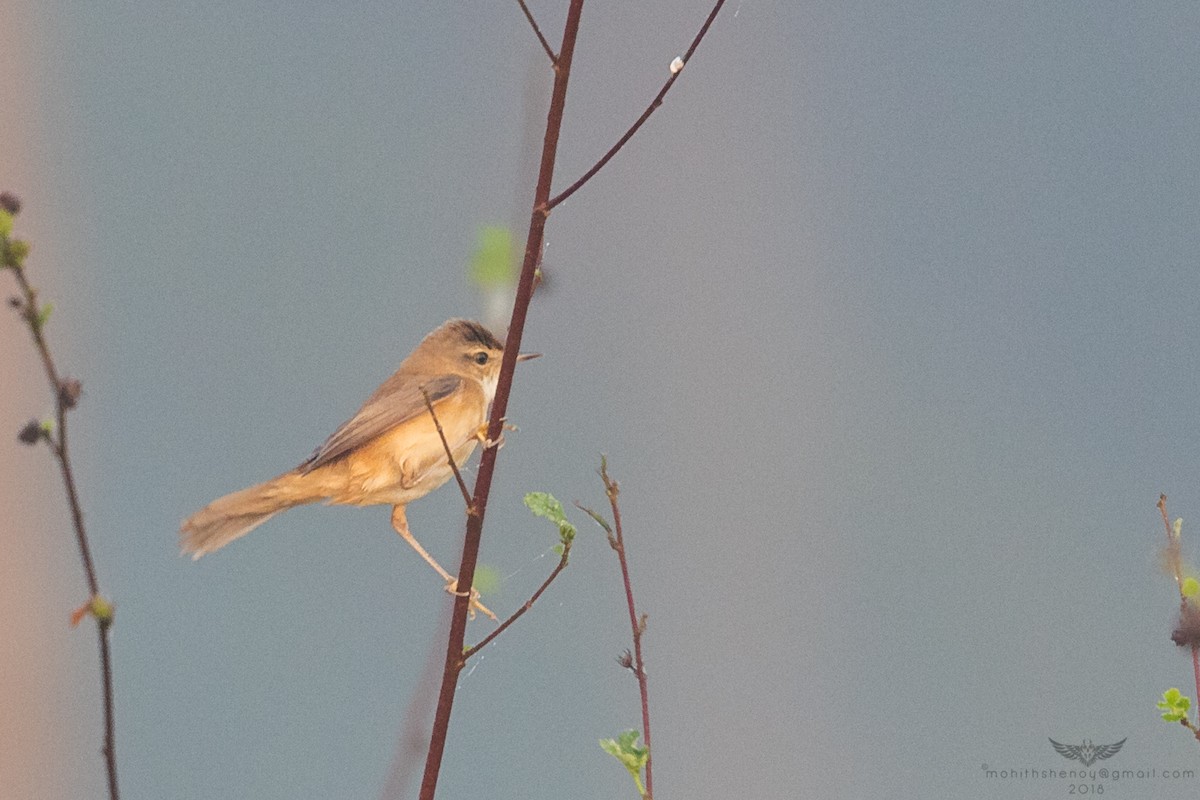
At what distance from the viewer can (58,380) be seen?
1.39ft

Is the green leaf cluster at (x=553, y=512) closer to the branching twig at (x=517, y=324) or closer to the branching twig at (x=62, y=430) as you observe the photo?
the branching twig at (x=517, y=324)

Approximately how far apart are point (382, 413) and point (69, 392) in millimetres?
640

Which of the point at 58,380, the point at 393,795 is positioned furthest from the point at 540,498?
the point at 58,380

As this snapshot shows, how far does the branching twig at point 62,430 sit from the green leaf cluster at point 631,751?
10.4 inches

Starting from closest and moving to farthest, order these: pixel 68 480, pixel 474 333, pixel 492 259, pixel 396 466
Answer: pixel 68 480 → pixel 492 259 → pixel 396 466 → pixel 474 333

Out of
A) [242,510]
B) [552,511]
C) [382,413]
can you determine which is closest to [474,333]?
[382,413]

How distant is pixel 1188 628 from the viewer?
→ 611 millimetres

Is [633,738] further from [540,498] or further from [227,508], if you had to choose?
[227,508]

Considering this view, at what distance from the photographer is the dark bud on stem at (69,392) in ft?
1.39

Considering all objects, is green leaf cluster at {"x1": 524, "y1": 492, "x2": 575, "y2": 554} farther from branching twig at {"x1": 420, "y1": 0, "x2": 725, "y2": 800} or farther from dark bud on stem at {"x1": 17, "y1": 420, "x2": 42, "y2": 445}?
dark bud on stem at {"x1": 17, "y1": 420, "x2": 42, "y2": 445}

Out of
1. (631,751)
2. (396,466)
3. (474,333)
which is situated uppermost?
(474,333)

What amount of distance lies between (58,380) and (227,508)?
447 millimetres
